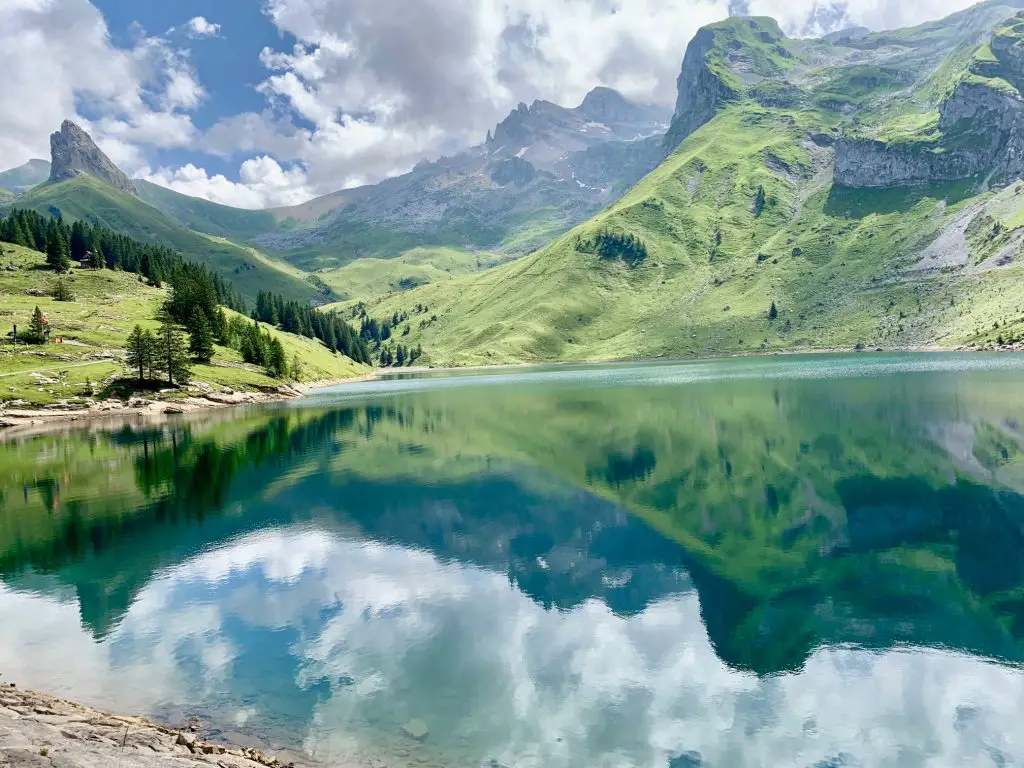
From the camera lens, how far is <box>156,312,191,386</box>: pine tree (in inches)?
4902

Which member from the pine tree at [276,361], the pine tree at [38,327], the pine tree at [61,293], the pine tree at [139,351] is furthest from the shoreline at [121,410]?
the pine tree at [61,293]

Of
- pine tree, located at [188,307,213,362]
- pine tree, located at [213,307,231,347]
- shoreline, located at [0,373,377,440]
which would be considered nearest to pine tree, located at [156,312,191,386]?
shoreline, located at [0,373,377,440]

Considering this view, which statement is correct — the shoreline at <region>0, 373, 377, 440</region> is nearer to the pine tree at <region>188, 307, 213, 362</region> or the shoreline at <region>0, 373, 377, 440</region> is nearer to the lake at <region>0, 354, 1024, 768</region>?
the pine tree at <region>188, 307, 213, 362</region>

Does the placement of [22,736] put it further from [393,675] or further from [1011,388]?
[1011,388]

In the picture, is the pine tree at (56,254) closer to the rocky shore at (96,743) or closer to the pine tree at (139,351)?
the pine tree at (139,351)

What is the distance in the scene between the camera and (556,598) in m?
32.7

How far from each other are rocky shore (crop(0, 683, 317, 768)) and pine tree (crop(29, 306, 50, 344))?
447 feet

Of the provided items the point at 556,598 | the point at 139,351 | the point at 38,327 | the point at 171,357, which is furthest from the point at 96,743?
the point at 38,327

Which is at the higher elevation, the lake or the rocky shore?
the rocky shore

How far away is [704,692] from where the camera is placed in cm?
2272

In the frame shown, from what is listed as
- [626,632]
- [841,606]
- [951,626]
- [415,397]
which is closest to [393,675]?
[626,632]

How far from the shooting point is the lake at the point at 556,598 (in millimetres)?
20500

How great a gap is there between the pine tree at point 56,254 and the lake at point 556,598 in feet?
462

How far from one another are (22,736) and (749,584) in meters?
29.7
